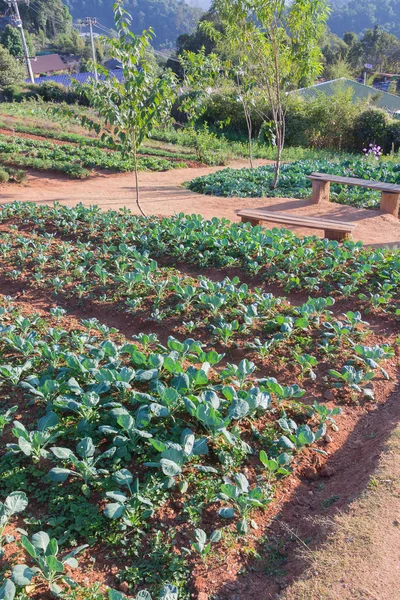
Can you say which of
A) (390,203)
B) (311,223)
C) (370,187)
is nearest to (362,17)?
(370,187)

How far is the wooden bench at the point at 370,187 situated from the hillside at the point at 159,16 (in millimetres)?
92226

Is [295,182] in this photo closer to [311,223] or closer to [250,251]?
[311,223]

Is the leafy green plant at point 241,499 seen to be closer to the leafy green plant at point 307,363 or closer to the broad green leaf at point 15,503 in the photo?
the broad green leaf at point 15,503

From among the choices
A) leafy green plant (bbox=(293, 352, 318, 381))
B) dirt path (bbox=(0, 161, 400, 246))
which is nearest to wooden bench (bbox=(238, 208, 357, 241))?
dirt path (bbox=(0, 161, 400, 246))

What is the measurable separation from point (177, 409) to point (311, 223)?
532 centimetres

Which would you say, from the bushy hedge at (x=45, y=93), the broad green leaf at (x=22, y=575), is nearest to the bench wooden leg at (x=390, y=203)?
the broad green leaf at (x=22, y=575)

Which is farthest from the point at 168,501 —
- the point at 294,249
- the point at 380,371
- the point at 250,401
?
the point at 294,249

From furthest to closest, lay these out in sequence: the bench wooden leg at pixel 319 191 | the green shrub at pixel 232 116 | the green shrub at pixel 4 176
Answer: the green shrub at pixel 232 116, the green shrub at pixel 4 176, the bench wooden leg at pixel 319 191

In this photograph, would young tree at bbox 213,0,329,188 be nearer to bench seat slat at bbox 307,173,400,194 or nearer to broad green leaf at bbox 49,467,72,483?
bench seat slat at bbox 307,173,400,194

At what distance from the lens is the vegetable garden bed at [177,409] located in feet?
7.68

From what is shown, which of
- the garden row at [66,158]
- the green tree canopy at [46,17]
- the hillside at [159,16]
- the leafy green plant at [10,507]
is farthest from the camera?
the hillside at [159,16]

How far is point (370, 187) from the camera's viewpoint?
9977 mm

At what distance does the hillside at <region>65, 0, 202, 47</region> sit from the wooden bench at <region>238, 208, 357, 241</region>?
94.5 meters

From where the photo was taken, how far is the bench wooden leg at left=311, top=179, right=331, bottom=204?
10.6m
